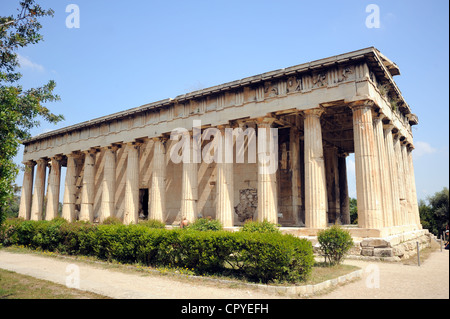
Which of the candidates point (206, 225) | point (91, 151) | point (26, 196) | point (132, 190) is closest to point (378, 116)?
point (206, 225)

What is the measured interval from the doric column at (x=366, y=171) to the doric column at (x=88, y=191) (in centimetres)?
2078

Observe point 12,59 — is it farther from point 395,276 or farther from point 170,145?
point 170,145

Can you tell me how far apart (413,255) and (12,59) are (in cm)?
1729

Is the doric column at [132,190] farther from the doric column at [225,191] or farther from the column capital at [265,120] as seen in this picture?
the column capital at [265,120]

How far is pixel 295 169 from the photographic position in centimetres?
2161

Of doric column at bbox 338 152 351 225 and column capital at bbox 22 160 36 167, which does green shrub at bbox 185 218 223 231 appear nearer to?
doric column at bbox 338 152 351 225

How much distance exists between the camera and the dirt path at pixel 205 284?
7352 millimetres

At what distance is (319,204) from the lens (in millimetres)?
15523

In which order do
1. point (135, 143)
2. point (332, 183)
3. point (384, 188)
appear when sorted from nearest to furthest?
point (384, 188) → point (135, 143) → point (332, 183)

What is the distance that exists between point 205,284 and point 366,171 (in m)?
9.75

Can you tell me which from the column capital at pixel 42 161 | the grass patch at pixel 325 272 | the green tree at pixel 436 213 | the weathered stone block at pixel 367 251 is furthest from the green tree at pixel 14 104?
the green tree at pixel 436 213

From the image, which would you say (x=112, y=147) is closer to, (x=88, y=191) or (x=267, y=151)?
(x=88, y=191)

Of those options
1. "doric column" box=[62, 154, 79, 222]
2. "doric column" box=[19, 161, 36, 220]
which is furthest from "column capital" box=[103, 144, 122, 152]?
"doric column" box=[19, 161, 36, 220]

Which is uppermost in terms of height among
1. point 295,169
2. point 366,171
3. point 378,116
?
point 378,116
